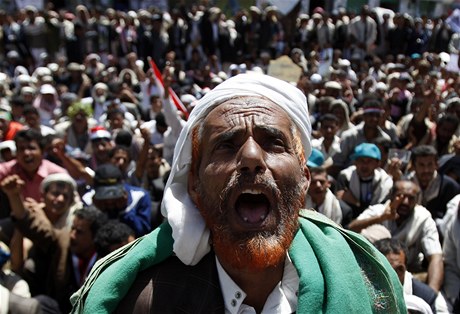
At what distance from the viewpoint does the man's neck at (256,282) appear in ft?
4.90

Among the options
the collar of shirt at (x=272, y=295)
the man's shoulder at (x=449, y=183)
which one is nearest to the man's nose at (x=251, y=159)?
the collar of shirt at (x=272, y=295)

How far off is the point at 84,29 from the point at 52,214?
10.00m

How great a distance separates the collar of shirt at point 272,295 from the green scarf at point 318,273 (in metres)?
0.06

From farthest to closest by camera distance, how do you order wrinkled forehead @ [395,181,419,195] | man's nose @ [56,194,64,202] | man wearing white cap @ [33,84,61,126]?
man wearing white cap @ [33,84,61,126]
wrinkled forehead @ [395,181,419,195]
man's nose @ [56,194,64,202]

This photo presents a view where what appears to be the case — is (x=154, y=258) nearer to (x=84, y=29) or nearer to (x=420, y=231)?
(x=420, y=231)

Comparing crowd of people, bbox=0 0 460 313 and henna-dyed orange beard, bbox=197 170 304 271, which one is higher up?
henna-dyed orange beard, bbox=197 170 304 271

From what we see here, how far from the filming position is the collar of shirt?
1.47m

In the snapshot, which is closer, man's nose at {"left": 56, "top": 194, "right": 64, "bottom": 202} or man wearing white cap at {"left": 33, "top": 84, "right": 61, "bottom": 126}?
man's nose at {"left": 56, "top": 194, "right": 64, "bottom": 202}

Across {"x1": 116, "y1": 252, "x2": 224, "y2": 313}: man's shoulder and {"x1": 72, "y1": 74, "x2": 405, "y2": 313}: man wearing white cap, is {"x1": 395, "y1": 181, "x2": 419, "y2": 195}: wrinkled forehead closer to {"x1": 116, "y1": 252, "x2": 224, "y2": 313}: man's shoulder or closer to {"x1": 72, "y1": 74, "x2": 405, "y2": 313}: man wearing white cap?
{"x1": 72, "y1": 74, "x2": 405, "y2": 313}: man wearing white cap

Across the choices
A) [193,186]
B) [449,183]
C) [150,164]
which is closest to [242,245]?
[193,186]

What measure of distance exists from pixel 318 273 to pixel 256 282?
0.17 metres

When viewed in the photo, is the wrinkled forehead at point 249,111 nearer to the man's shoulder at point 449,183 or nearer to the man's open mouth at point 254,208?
the man's open mouth at point 254,208

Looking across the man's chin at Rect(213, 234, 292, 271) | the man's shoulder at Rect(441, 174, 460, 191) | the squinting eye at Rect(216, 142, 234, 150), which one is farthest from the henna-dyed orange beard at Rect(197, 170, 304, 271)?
the man's shoulder at Rect(441, 174, 460, 191)

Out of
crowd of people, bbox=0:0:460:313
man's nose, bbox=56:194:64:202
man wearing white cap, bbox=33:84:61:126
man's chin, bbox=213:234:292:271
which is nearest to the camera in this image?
man's chin, bbox=213:234:292:271
